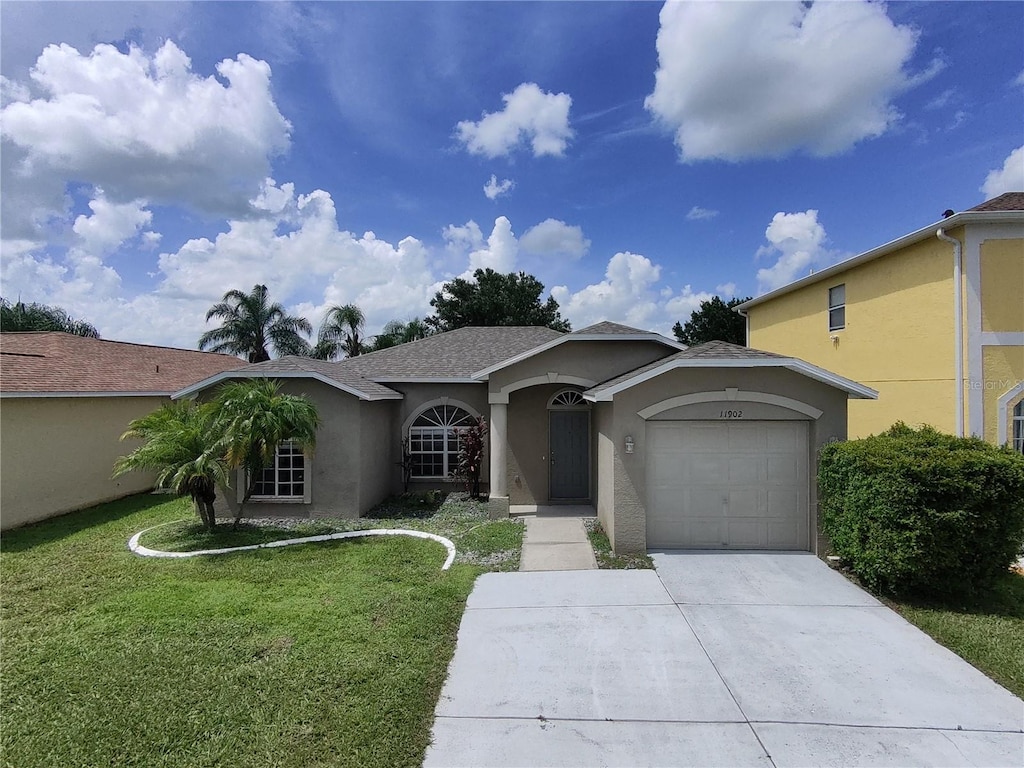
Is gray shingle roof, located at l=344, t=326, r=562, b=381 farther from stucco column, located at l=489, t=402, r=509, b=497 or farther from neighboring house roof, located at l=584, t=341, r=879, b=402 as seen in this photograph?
neighboring house roof, located at l=584, t=341, r=879, b=402

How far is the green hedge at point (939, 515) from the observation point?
6.43m

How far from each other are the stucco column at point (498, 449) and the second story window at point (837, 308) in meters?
10.4

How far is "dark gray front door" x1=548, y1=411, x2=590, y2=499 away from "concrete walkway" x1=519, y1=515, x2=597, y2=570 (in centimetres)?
161

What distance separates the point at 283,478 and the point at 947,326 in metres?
15.9

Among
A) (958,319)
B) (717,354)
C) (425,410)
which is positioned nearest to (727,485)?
(717,354)

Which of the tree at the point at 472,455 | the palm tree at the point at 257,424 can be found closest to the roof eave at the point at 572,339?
the tree at the point at 472,455

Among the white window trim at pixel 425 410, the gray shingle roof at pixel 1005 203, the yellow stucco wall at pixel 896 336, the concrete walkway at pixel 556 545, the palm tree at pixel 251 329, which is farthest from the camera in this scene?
the palm tree at pixel 251 329

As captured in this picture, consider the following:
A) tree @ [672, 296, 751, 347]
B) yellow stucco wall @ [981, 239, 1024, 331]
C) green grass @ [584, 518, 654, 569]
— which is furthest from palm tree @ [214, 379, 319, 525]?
tree @ [672, 296, 751, 347]

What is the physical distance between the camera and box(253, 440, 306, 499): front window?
11961 millimetres

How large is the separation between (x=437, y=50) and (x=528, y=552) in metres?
11.3

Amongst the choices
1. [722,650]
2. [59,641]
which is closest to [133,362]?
[59,641]

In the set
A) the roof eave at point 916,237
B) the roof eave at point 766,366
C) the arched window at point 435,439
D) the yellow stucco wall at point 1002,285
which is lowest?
the arched window at point 435,439

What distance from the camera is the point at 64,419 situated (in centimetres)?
1251

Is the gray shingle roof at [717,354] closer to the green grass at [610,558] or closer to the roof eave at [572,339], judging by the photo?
the roof eave at [572,339]
